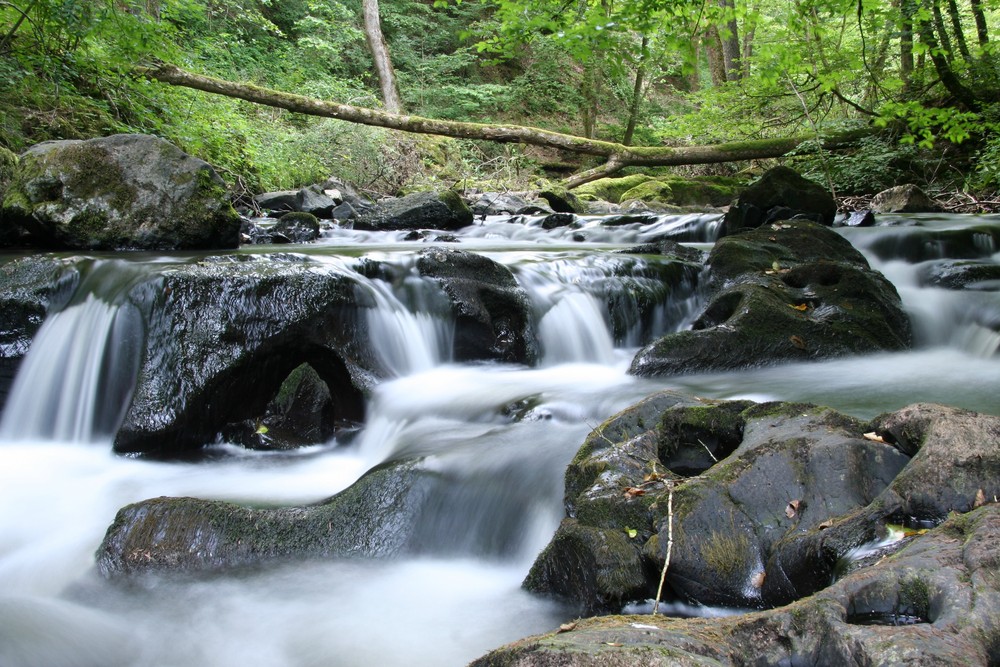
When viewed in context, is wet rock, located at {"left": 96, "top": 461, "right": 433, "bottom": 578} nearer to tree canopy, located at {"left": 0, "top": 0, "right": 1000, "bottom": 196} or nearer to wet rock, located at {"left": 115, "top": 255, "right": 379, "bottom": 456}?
wet rock, located at {"left": 115, "top": 255, "right": 379, "bottom": 456}

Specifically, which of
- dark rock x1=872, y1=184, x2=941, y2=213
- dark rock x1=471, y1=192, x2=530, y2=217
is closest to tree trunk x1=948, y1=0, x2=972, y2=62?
dark rock x1=872, y1=184, x2=941, y2=213

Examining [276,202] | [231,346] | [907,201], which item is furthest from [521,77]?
[231,346]

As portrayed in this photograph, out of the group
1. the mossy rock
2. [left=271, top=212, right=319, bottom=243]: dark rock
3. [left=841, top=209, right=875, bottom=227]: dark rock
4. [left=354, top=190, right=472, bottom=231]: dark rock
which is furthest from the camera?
the mossy rock

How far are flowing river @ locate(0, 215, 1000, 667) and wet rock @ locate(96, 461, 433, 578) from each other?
3.2 inches

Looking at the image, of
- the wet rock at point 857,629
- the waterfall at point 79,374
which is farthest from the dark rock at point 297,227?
the wet rock at point 857,629

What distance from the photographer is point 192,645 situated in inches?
110

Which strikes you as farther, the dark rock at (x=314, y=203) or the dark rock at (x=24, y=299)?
the dark rock at (x=314, y=203)

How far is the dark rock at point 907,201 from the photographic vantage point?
12062 mm

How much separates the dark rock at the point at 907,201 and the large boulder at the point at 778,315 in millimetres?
5957

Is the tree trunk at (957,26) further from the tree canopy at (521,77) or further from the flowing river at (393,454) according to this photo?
the flowing river at (393,454)

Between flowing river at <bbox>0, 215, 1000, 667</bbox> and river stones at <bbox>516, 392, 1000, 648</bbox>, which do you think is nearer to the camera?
river stones at <bbox>516, 392, 1000, 648</bbox>

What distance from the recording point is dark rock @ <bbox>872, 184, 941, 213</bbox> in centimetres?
1206

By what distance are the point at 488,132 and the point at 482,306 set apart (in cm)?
648

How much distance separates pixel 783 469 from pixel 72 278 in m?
5.35
